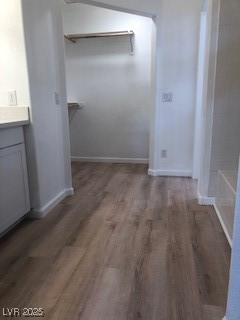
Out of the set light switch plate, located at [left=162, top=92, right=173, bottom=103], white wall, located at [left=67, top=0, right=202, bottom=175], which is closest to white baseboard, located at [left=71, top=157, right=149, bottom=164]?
white wall, located at [left=67, top=0, right=202, bottom=175]

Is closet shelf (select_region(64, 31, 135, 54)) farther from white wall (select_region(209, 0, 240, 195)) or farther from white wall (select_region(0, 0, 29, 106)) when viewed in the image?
white wall (select_region(0, 0, 29, 106))

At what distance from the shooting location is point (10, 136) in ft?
6.18

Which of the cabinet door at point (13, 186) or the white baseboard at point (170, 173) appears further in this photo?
the white baseboard at point (170, 173)

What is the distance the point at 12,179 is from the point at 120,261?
101cm

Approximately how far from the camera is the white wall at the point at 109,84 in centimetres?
382

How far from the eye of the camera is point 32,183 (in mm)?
2199

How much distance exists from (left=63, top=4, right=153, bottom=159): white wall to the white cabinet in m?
2.28

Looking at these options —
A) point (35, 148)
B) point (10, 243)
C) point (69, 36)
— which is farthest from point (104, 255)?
point (69, 36)

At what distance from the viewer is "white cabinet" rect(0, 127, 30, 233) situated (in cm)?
182

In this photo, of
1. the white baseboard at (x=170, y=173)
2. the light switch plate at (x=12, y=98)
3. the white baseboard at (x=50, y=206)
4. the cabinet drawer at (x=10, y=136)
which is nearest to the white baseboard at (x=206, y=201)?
the white baseboard at (x=170, y=173)

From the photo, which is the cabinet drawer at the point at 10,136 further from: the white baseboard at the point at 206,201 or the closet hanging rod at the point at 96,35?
the closet hanging rod at the point at 96,35

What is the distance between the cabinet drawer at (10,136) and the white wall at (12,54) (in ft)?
0.82

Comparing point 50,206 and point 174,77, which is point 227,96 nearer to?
point 174,77

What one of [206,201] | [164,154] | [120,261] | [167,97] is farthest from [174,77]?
[120,261]
